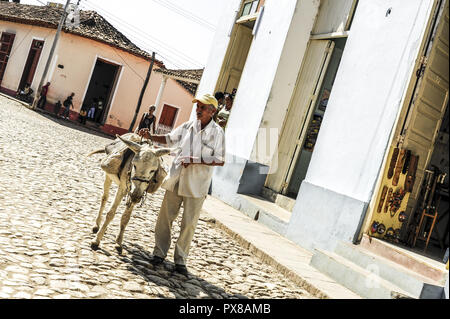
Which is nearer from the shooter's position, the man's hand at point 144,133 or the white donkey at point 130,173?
the white donkey at point 130,173

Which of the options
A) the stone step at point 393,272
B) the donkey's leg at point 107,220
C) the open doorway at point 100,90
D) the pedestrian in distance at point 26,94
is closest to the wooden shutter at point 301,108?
the stone step at point 393,272

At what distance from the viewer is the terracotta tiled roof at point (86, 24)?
24484 mm

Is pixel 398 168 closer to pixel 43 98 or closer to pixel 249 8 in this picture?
pixel 249 8

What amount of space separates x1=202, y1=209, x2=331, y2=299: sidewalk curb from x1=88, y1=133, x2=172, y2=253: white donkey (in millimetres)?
2101

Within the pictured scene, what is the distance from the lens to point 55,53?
2444cm

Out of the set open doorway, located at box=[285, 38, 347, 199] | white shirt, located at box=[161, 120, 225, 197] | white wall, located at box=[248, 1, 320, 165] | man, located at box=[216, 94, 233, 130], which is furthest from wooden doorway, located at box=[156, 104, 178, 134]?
white shirt, located at box=[161, 120, 225, 197]

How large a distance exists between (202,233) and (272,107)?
4032mm

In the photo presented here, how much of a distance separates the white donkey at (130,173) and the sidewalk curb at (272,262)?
6.89 ft

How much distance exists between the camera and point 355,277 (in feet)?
17.3

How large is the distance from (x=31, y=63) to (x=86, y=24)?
4656 millimetres

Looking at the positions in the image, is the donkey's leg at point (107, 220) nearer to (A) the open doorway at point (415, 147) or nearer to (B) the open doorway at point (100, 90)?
(A) the open doorway at point (415, 147)

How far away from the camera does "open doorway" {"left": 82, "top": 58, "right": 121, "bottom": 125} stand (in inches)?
1001

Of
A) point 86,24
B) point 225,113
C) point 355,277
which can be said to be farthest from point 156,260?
point 86,24
